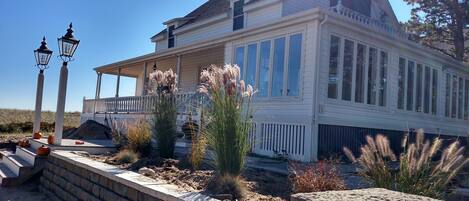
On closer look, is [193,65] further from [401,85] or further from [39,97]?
[401,85]

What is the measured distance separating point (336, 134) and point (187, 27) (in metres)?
10.5

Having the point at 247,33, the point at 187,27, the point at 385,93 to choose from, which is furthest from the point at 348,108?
the point at 187,27

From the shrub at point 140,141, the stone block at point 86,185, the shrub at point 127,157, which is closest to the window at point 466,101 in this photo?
the shrub at point 140,141

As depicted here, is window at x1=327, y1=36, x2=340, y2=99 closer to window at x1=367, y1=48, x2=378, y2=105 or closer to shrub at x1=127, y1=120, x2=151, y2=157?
window at x1=367, y1=48, x2=378, y2=105

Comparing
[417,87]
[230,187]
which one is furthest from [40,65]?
[417,87]

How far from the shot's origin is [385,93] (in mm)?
10703

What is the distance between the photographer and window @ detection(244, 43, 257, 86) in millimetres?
10602

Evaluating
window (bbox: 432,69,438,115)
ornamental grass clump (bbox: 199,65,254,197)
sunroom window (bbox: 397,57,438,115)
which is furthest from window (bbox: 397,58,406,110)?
ornamental grass clump (bbox: 199,65,254,197)

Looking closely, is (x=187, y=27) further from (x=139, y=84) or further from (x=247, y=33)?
(x=247, y=33)

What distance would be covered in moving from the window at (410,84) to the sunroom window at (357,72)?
1.21 m

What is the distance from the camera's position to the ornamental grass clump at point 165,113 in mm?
7113

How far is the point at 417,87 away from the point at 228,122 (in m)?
9.14

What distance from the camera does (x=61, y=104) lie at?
8805 mm

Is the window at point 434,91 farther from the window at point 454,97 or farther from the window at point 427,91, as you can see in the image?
the window at point 454,97
